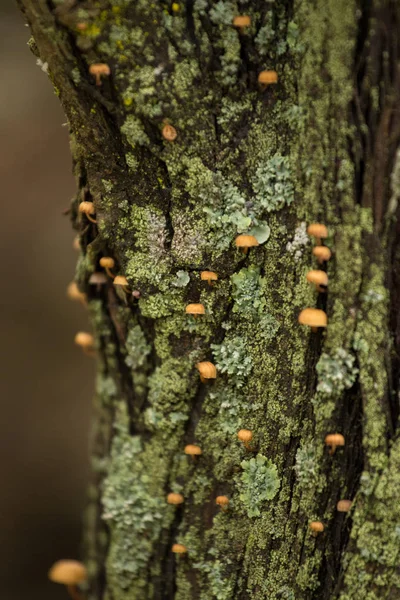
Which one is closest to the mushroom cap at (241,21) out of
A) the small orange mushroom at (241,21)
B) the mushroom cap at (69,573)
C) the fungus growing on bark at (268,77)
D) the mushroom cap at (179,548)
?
the small orange mushroom at (241,21)

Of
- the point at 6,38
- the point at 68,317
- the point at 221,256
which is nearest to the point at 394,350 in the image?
the point at 221,256

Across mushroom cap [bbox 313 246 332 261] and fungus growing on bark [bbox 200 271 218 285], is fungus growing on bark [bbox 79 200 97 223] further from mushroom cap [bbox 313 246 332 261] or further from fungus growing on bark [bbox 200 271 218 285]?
mushroom cap [bbox 313 246 332 261]

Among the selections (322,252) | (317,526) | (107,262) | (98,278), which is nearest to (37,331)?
(98,278)

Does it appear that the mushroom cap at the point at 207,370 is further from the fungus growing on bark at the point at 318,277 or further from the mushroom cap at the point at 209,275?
the fungus growing on bark at the point at 318,277

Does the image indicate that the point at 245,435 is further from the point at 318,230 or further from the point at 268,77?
the point at 268,77

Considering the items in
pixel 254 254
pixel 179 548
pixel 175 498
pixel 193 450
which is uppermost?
pixel 254 254

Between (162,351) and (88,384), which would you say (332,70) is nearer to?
(162,351)
